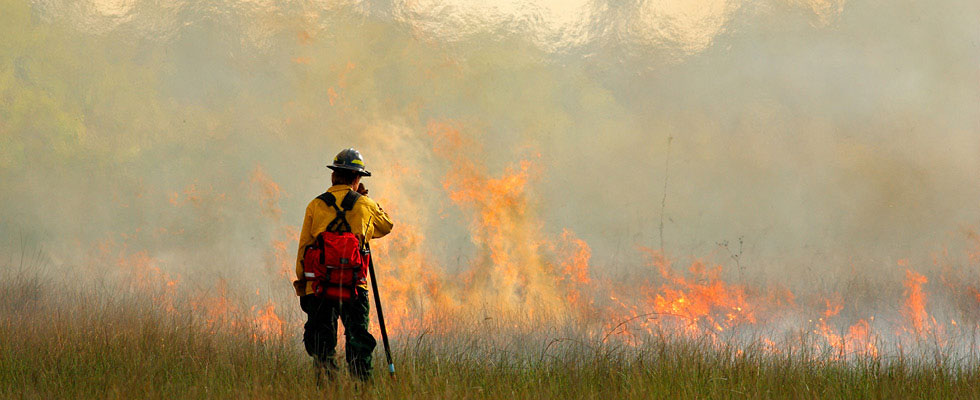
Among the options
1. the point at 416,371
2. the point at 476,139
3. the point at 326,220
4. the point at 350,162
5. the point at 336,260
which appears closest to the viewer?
the point at 336,260

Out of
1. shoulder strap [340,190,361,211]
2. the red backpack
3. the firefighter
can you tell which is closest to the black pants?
the firefighter

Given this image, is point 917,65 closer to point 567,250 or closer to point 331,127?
point 567,250

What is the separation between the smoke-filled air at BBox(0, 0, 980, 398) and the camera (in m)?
14.2

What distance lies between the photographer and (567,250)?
48.4 feet

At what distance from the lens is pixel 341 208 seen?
754 cm

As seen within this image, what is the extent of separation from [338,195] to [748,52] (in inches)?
494

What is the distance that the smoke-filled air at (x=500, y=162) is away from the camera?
14.2m

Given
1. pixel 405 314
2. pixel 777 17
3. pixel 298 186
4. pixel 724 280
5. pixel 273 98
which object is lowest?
pixel 405 314

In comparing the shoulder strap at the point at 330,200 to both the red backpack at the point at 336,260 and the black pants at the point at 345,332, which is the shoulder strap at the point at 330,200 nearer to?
the red backpack at the point at 336,260

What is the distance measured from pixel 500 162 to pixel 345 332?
26.4 ft

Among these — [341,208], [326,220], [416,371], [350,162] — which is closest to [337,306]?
[326,220]

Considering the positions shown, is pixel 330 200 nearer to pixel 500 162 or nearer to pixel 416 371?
pixel 416 371

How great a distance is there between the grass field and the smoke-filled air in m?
3.37

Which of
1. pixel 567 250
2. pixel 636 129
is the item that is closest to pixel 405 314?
pixel 567 250
